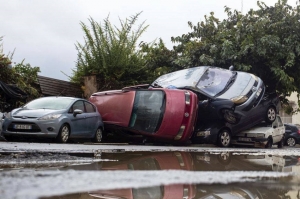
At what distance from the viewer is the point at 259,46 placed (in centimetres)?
1898

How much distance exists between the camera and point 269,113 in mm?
15211

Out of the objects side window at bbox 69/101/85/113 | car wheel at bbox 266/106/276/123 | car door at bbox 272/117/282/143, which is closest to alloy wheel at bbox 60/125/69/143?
side window at bbox 69/101/85/113

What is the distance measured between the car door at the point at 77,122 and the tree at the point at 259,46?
811 cm

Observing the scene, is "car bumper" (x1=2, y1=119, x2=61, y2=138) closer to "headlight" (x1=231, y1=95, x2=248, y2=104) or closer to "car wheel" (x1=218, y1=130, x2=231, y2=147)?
"car wheel" (x1=218, y1=130, x2=231, y2=147)

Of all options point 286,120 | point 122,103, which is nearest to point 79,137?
point 122,103

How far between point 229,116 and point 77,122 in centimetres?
462

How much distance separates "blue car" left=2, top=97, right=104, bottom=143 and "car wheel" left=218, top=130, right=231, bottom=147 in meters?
3.65

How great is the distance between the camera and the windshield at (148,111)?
41.8 feet

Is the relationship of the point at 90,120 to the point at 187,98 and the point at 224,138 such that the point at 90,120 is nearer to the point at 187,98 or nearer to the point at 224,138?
the point at 187,98

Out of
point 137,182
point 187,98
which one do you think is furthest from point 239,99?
point 137,182

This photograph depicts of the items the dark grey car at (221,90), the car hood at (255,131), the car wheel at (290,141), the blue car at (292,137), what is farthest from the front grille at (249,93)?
the car wheel at (290,141)

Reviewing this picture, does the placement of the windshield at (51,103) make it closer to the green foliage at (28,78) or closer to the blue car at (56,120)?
the blue car at (56,120)

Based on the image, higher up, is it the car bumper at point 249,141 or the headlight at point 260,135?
the headlight at point 260,135

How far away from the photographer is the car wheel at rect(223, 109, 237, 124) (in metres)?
13.6
